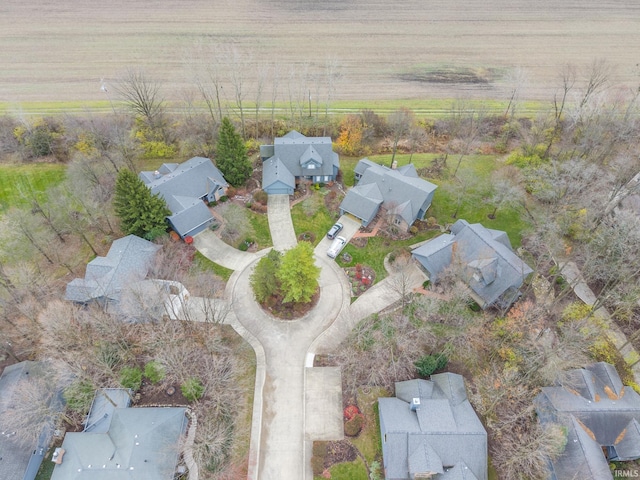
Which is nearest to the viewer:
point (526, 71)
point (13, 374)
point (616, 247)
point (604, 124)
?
point (13, 374)

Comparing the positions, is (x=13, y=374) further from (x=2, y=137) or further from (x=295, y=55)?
(x=295, y=55)

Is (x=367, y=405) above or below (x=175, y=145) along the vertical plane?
below

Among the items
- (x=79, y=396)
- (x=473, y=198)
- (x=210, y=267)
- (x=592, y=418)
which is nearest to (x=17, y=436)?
(x=79, y=396)

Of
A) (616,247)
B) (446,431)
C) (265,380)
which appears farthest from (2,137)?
(616,247)

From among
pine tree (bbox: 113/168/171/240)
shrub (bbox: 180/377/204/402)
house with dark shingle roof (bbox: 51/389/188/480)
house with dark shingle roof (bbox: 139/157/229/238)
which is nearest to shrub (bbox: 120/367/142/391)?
house with dark shingle roof (bbox: 51/389/188/480)

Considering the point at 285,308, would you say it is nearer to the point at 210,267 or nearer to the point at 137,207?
the point at 210,267

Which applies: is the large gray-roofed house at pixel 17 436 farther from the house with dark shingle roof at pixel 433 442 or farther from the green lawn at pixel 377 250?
the green lawn at pixel 377 250

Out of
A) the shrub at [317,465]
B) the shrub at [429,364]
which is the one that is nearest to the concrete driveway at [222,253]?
the shrub at [317,465]

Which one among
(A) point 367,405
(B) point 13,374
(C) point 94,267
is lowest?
(A) point 367,405
